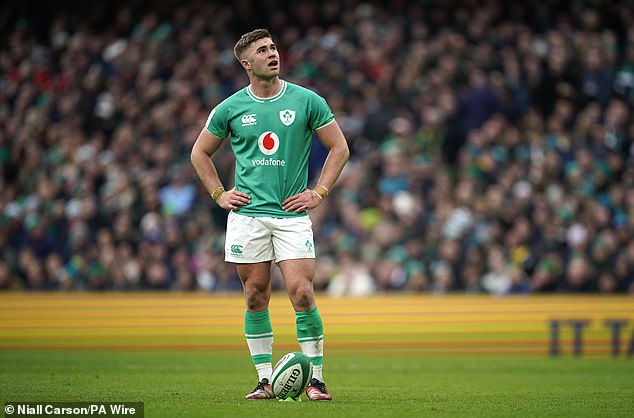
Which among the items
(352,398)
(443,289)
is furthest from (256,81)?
(443,289)

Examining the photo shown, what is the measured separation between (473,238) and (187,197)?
4.60 metres

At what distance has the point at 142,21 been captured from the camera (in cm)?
2194

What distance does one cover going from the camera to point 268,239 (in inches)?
322

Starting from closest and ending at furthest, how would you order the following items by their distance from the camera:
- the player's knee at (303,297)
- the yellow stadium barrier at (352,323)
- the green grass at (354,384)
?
the green grass at (354,384), the player's knee at (303,297), the yellow stadium barrier at (352,323)

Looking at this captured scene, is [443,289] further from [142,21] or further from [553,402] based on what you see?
[142,21]

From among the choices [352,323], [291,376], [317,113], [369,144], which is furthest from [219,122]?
[369,144]

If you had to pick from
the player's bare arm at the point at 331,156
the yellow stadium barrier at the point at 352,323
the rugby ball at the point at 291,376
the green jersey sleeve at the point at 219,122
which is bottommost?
the yellow stadium barrier at the point at 352,323

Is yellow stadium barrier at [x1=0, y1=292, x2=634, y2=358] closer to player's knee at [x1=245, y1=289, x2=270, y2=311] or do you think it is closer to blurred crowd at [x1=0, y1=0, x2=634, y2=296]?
blurred crowd at [x1=0, y1=0, x2=634, y2=296]

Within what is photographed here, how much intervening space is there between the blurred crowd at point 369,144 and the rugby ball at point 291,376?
797cm

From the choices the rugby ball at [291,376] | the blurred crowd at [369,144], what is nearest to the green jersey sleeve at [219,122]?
the rugby ball at [291,376]

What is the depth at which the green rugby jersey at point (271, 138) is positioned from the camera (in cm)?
815

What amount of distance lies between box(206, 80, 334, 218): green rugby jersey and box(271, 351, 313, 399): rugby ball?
1.02 m

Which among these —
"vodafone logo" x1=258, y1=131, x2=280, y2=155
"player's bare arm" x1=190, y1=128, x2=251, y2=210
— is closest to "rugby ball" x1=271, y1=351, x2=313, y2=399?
"player's bare arm" x1=190, y1=128, x2=251, y2=210

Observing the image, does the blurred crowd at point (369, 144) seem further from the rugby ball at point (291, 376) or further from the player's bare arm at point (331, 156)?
the rugby ball at point (291, 376)
